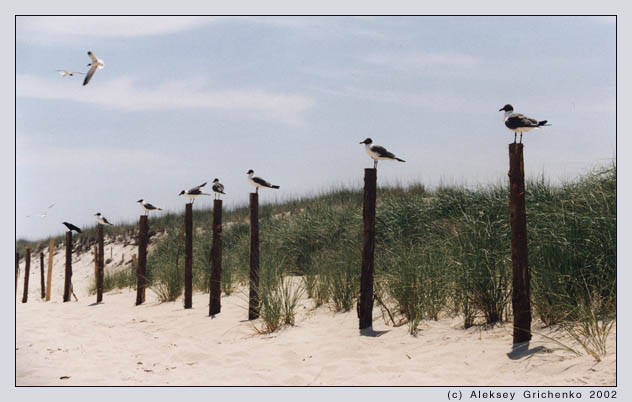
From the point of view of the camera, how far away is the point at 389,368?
6.67 m

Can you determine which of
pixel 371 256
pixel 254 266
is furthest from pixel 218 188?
pixel 371 256

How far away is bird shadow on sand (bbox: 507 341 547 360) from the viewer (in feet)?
20.5

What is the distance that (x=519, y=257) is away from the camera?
263 inches

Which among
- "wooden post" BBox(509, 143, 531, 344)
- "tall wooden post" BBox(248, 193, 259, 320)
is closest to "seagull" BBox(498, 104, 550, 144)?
"wooden post" BBox(509, 143, 531, 344)

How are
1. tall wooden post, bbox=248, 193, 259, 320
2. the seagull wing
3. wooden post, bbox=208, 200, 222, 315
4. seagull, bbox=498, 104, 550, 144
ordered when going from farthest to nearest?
wooden post, bbox=208, 200, 222, 315 < tall wooden post, bbox=248, 193, 259, 320 < the seagull wing < seagull, bbox=498, 104, 550, 144

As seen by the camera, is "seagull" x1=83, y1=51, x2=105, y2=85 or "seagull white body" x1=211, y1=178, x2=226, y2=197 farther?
"seagull white body" x1=211, y1=178, x2=226, y2=197

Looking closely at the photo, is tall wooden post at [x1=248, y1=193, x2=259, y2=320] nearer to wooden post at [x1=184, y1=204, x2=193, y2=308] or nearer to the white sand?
the white sand

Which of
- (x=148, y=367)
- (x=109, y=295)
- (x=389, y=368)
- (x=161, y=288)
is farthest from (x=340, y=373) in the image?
(x=109, y=295)

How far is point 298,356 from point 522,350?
2.76 meters

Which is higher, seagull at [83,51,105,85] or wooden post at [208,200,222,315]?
seagull at [83,51,105,85]

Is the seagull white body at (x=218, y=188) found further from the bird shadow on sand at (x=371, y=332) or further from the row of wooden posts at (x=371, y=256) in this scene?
the bird shadow on sand at (x=371, y=332)

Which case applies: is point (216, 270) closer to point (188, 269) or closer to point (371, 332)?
point (188, 269)

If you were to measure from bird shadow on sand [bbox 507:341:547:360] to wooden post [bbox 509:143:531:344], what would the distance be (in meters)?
0.10

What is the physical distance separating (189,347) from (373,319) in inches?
110
